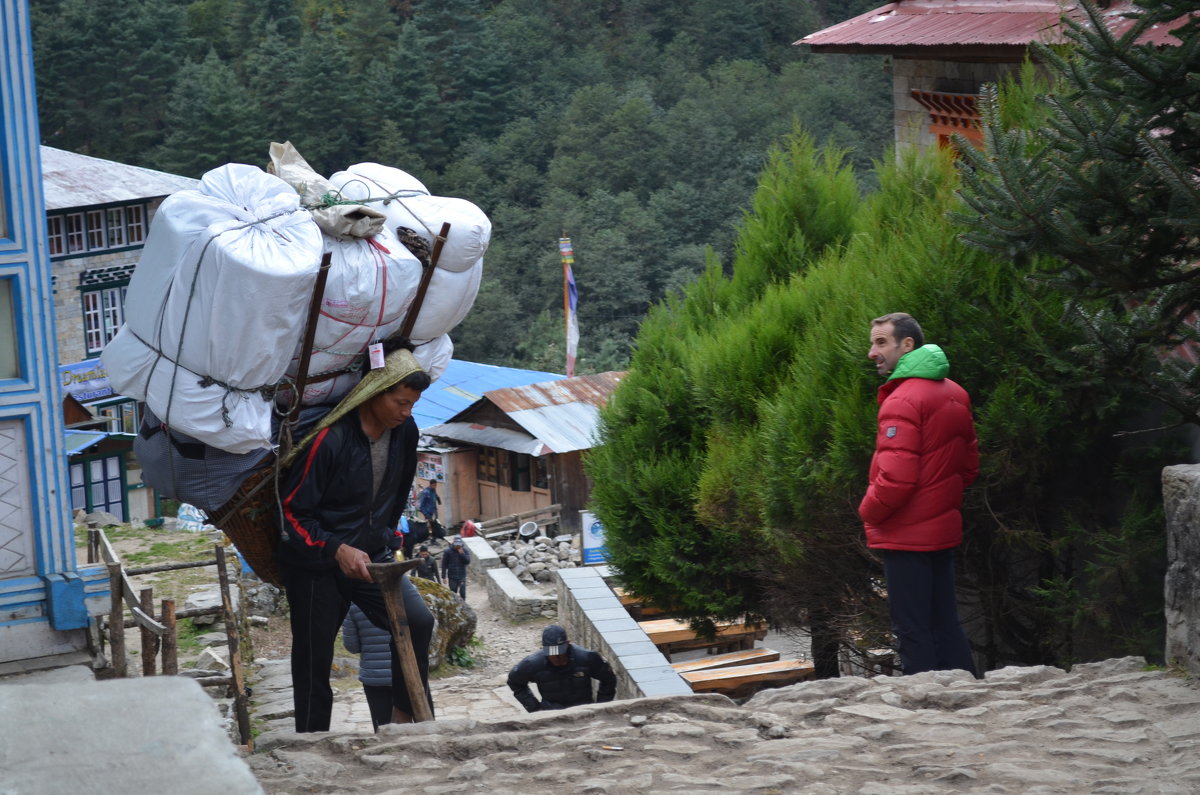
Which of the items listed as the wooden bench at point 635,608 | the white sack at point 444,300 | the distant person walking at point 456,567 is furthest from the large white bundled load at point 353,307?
the distant person walking at point 456,567

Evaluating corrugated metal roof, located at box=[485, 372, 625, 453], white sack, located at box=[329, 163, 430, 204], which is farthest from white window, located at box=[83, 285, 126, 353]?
white sack, located at box=[329, 163, 430, 204]

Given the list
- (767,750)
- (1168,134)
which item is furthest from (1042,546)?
(767,750)

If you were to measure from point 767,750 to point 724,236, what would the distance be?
186 ft

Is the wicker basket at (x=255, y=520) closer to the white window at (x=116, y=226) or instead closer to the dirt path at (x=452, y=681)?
the dirt path at (x=452, y=681)

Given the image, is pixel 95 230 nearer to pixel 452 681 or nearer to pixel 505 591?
pixel 505 591

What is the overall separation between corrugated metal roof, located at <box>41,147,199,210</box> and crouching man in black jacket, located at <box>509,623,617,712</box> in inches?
1138

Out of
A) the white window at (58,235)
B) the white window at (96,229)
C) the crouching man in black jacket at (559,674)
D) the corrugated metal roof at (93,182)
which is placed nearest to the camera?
the crouching man in black jacket at (559,674)


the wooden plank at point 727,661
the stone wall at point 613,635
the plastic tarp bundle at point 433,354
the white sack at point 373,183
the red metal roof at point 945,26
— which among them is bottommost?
the wooden plank at point 727,661

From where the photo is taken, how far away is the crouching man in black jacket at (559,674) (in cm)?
799

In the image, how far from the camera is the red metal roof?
10453mm

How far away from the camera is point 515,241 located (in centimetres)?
6122

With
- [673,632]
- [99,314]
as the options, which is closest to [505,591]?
[673,632]

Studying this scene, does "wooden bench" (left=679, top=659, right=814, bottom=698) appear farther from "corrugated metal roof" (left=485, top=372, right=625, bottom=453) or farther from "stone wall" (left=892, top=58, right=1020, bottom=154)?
"corrugated metal roof" (left=485, top=372, right=625, bottom=453)

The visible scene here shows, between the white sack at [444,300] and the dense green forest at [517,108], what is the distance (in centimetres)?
4452
